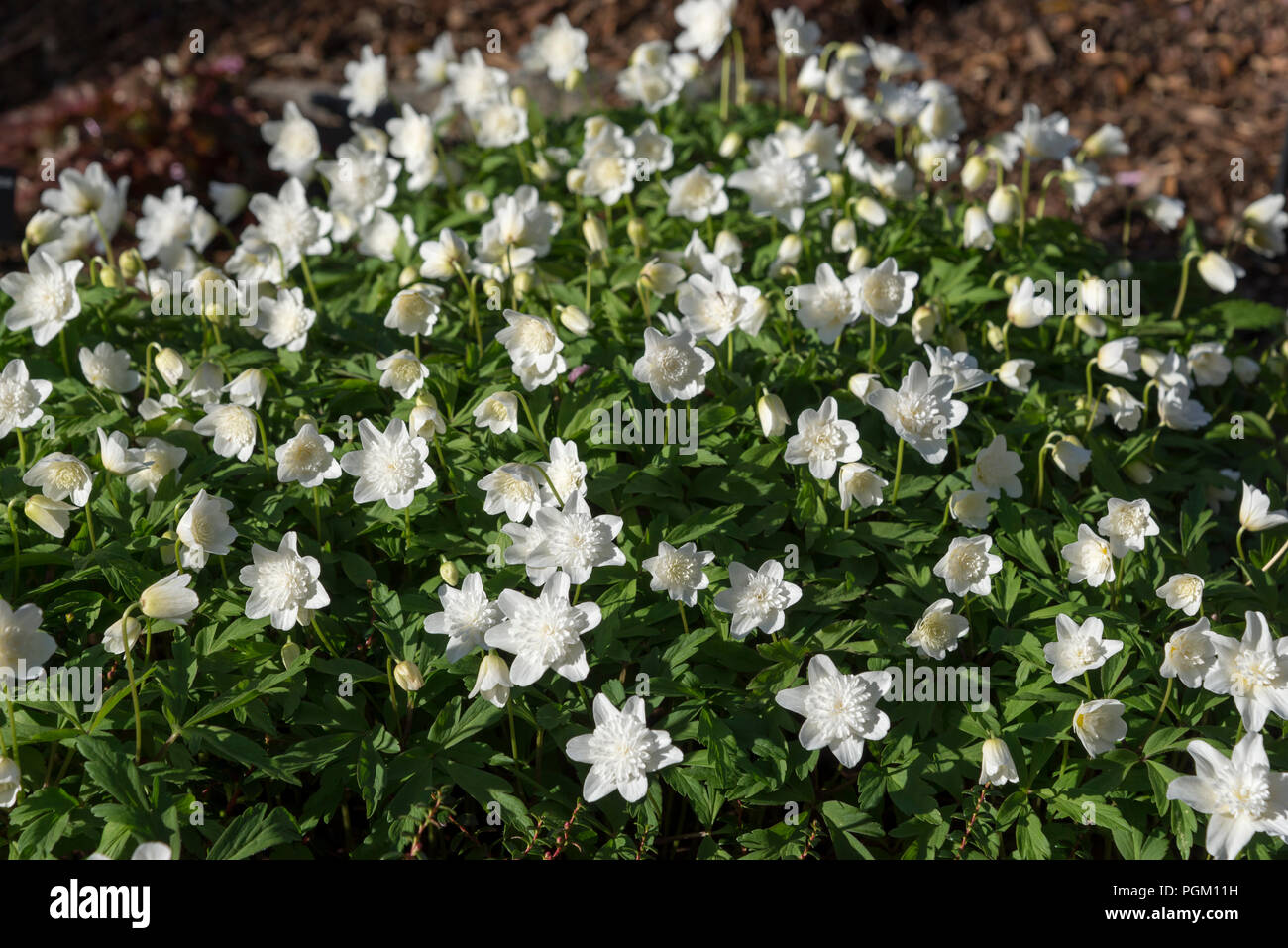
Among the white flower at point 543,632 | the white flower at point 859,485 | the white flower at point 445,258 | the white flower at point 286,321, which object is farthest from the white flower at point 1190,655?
the white flower at point 286,321

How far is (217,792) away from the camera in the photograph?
265 cm

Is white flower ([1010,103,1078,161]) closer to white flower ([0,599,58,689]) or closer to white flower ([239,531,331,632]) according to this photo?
white flower ([239,531,331,632])

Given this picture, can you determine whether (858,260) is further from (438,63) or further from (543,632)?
(438,63)

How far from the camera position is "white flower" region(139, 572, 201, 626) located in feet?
8.21

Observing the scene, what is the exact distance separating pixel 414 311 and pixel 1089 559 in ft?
6.39

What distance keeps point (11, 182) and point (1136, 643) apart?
433 cm

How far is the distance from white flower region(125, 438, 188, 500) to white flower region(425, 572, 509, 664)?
0.88m

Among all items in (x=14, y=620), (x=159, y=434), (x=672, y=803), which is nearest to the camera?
(x=14, y=620)

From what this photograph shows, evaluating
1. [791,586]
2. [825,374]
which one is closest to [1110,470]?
[825,374]

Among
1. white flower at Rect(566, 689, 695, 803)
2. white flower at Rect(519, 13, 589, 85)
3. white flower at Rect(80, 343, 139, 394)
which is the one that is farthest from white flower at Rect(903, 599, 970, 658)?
white flower at Rect(519, 13, 589, 85)

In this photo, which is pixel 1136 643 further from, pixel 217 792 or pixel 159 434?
pixel 159 434

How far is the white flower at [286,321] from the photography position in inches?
129

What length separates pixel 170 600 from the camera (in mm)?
2518
